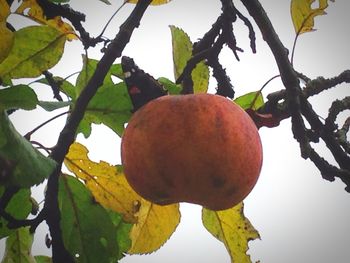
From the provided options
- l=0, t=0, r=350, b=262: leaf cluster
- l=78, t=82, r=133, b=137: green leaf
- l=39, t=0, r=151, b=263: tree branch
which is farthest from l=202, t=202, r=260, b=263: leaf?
l=39, t=0, r=151, b=263: tree branch

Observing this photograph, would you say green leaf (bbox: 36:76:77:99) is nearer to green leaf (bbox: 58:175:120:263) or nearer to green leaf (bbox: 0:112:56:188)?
green leaf (bbox: 58:175:120:263)

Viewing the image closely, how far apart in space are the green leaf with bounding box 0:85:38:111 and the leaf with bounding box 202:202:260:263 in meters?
0.46

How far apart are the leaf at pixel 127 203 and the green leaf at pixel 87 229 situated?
4 centimetres

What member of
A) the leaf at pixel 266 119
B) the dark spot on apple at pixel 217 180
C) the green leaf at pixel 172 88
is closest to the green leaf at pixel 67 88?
the green leaf at pixel 172 88

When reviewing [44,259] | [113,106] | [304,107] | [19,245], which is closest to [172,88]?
[113,106]

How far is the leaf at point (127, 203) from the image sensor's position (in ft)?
3.69

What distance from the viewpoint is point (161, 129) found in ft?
2.81

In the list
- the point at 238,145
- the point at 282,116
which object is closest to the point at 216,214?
the point at 282,116

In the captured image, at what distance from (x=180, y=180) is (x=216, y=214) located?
39 centimetres

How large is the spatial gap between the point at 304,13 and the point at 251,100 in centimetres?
24

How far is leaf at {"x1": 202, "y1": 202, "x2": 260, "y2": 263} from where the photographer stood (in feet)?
3.94

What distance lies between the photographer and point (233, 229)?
47.6 inches

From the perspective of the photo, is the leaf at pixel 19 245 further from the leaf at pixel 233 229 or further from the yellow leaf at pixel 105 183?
the leaf at pixel 233 229

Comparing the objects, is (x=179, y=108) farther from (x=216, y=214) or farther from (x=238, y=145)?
(x=216, y=214)
